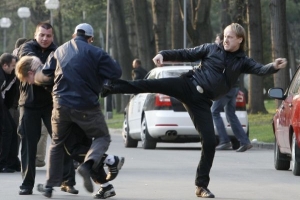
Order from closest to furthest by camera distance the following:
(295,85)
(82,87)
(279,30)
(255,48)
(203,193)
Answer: (82,87)
(203,193)
(295,85)
(279,30)
(255,48)

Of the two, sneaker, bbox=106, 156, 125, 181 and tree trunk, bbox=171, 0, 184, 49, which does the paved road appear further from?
tree trunk, bbox=171, 0, 184, 49

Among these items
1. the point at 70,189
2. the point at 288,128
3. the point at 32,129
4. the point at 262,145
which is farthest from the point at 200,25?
the point at 70,189

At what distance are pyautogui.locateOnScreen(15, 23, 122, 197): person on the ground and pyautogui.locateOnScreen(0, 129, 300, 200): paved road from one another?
2.59 ft

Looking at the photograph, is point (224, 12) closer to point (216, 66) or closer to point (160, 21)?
point (160, 21)

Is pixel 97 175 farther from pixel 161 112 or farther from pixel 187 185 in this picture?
pixel 161 112

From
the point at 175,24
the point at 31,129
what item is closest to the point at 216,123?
the point at 31,129

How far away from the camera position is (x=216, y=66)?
12148 mm

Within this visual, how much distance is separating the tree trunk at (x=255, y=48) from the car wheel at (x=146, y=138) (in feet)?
44.1

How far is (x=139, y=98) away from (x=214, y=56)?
1094 cm

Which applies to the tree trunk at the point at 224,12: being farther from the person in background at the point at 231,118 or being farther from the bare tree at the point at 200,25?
the person in background at the point at 231,118

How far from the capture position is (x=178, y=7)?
40.8 metres

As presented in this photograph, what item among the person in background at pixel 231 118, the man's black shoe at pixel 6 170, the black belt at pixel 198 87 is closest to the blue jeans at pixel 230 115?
the person in background at pixel 231 118

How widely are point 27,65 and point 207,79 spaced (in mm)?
2000

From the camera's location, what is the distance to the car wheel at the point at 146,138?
2231 cm
